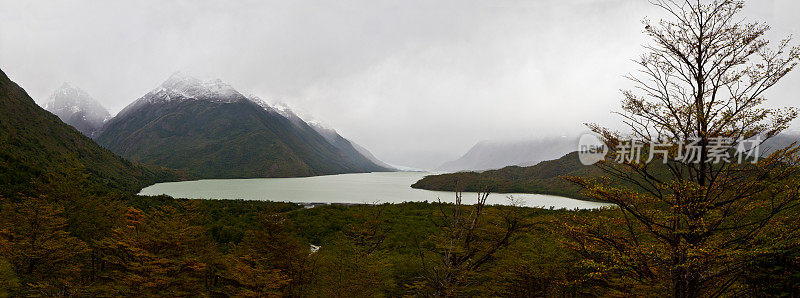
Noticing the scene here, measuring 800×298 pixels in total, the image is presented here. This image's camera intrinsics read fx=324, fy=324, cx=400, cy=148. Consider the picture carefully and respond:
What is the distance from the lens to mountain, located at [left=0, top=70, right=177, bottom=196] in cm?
3575

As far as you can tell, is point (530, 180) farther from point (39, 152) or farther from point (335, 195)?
point (39, 152)

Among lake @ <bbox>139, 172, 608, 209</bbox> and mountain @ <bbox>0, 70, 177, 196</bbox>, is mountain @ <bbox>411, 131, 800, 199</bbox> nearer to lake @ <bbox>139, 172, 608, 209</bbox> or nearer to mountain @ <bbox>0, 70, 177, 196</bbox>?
lake @ <bbox>139, 172, 608, 209</bbox>

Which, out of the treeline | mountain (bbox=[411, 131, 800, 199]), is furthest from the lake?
the treeline

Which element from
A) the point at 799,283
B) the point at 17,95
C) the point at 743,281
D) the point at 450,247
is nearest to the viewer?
the point at 799,283

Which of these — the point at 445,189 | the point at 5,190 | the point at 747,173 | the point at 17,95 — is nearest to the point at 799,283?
the point at 747,173

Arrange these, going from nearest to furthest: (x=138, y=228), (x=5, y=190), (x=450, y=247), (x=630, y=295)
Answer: (x=450, y=247) < (x=630, y=295) < (x=138, y=228) < (x=5, y=190)

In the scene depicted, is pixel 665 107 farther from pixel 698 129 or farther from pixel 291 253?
pixel 291 253

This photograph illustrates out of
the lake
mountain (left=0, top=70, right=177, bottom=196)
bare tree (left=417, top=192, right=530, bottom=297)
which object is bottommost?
the lake

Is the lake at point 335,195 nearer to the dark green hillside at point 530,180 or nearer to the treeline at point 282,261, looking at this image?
the dark green hillside at point 530,180

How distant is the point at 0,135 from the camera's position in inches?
2071

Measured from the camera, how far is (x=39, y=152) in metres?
Answer: 60.4

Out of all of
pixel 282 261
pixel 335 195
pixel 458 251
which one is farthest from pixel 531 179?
pixel 458 251

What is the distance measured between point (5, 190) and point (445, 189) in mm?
97005

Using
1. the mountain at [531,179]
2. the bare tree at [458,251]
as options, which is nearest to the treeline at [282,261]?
the bare tree at [458,251]
